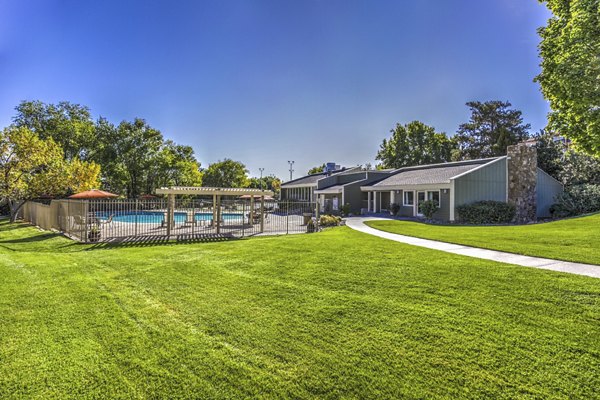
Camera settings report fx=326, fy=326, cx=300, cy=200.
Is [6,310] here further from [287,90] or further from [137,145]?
[137,145]

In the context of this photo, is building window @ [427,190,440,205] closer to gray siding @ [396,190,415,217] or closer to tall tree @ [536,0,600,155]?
gray siding @ [396,190,415,217]

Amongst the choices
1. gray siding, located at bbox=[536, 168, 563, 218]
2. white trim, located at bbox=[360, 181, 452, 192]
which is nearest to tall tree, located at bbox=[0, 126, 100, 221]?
white trim, located at bbox=[360, 181, 452, 192]

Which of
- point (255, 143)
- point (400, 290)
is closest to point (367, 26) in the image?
point (400, 290)

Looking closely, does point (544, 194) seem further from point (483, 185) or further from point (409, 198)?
point (409, 198)

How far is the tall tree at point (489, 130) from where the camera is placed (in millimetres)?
41375

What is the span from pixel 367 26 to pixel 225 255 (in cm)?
1236

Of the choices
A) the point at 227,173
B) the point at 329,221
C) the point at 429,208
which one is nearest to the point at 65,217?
the point at 329,221

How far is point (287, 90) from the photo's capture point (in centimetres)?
1953

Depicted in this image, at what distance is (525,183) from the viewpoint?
73.0 ft

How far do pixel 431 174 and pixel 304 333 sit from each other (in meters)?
23.6

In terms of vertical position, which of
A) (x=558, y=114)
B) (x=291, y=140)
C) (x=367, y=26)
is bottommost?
(x=558, y=114)

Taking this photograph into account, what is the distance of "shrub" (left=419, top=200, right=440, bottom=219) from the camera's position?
21562mm

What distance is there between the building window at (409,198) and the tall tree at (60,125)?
3699 cm

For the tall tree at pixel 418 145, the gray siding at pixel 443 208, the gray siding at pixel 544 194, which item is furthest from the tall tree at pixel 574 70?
the tall tree at pixel 418 145
